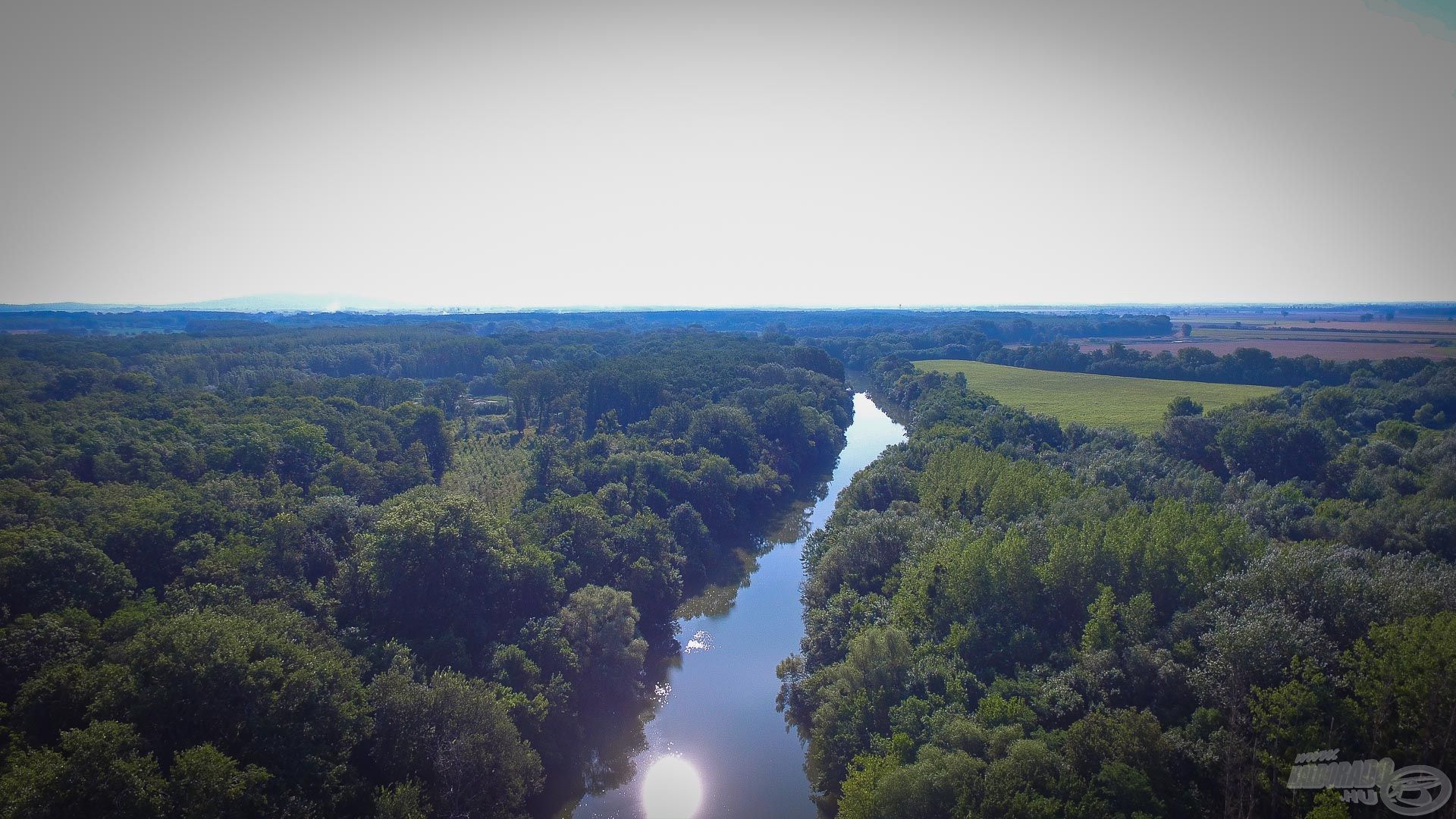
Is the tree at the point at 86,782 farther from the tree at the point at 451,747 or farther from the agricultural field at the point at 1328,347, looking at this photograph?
the agricultural field at the point at 1328,347

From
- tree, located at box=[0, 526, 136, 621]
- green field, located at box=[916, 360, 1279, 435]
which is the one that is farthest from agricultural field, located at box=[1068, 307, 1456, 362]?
tree, located at box=[0, 526, 136, 621]

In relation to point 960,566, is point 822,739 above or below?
below

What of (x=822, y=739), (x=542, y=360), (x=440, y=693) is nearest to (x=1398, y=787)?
(x=822, y=739)

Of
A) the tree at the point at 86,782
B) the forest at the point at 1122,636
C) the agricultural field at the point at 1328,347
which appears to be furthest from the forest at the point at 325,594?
the agricultural field at the point at 1328,347

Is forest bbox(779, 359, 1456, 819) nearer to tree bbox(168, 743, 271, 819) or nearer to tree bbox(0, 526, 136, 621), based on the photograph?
tree bbox(168, 743, 271, 819)

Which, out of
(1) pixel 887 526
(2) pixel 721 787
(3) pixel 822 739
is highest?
(1) pixel 887 526

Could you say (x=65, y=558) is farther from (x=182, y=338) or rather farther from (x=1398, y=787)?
(x=182, y=338)

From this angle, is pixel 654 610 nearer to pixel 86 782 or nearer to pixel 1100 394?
pixel 86 782

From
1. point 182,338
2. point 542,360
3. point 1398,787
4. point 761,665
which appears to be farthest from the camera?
point 182,338
